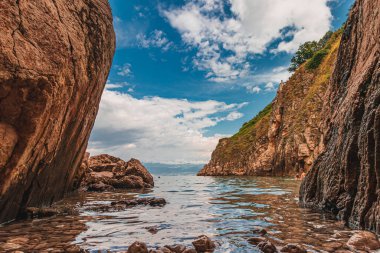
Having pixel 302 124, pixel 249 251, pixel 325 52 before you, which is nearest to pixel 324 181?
pixel 249 251

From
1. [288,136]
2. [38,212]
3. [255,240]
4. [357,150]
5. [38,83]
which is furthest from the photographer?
[288,136]

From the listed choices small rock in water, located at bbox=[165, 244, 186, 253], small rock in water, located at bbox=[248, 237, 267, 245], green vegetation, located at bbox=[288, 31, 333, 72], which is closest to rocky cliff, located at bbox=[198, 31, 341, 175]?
green vegetation, located at bbox=[288, 31, 333, 72]

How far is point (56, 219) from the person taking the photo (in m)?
9.25

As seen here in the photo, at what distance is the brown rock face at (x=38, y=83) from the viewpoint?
22.2ft

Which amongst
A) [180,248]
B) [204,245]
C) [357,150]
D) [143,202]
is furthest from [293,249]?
[143,202]

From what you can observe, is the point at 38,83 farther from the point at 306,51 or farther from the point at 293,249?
the point at 306,51

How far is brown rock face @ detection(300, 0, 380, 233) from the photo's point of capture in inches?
268

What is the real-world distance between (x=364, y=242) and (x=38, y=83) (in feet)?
26.2

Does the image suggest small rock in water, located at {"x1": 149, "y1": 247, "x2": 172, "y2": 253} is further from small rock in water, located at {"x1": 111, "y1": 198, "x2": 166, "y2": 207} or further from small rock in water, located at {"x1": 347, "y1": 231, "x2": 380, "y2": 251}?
small rock in water, located at {"x1": 111, "y1": 198, "x2": 166, "y2": 207}

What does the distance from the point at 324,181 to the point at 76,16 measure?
421 inches

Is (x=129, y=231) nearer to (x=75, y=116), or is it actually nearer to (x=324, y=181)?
(x=75, y=116)

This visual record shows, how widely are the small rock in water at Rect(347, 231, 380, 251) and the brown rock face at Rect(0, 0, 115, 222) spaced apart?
774cm

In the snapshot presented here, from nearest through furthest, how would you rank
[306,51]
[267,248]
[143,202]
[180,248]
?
[267,248] < [180,248] < [143,202] < [306,51]

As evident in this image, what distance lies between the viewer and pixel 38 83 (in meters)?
7.04
